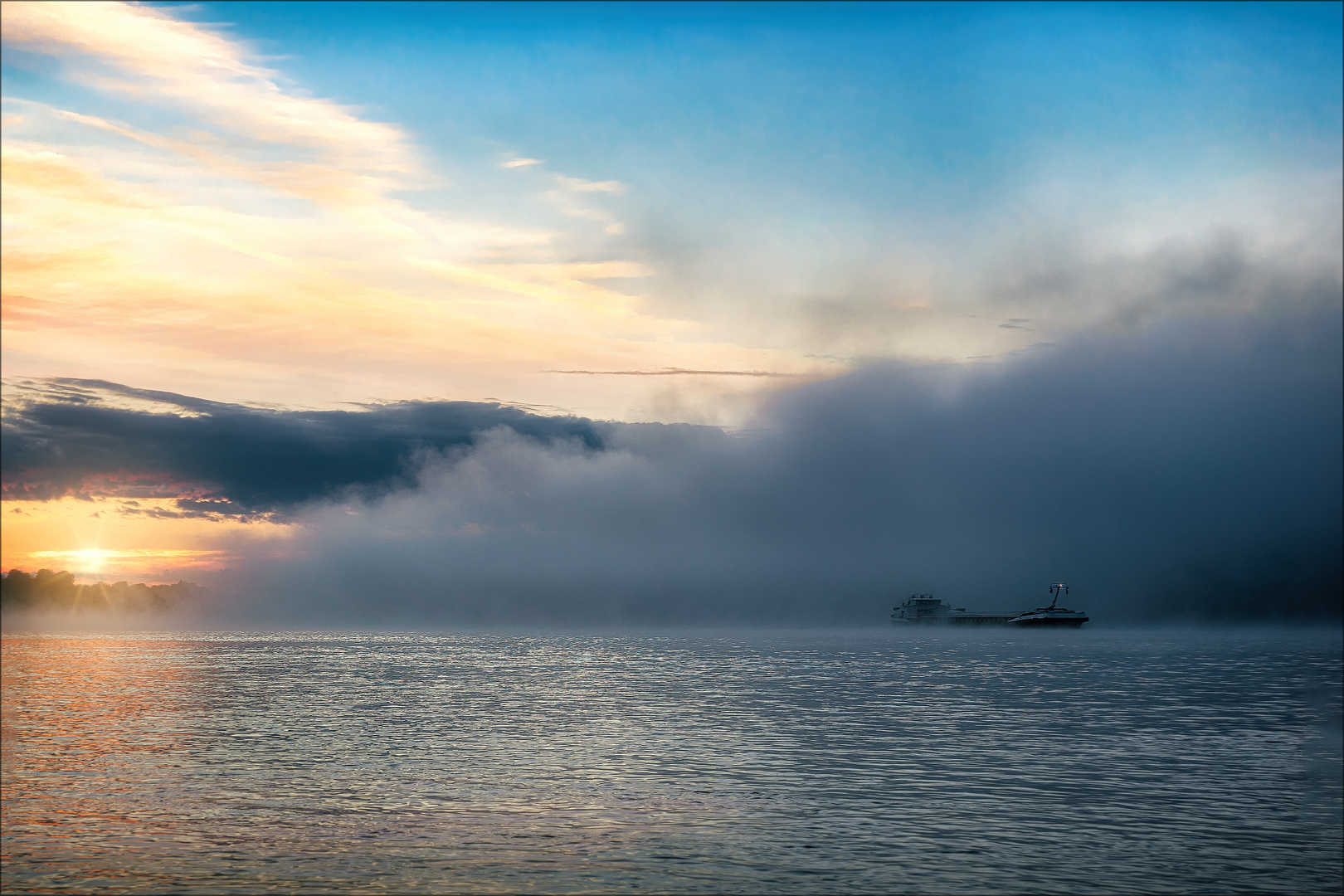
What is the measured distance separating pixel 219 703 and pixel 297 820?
60601 mm

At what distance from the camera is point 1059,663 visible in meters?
179

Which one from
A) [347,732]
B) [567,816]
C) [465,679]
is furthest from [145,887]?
[465,679]

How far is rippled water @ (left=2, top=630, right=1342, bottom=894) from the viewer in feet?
104

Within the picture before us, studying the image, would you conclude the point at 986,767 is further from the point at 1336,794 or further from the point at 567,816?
the point at 567,816

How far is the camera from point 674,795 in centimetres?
4453

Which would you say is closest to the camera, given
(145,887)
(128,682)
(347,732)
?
(145,887)

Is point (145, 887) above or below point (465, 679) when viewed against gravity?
above

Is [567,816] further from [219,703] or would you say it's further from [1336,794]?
[219,703]

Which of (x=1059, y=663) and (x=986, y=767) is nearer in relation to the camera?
(x=986, y=767)

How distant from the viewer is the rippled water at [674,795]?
31594mm

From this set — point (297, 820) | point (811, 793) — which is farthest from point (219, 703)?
point (811, 793)

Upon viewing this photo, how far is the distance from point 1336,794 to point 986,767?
1502 centimetres

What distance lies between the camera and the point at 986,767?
52531 millimetres

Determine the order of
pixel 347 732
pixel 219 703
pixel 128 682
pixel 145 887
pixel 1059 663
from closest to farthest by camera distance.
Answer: pixel 145 887 → pixel 347 732 → pixel 219 703 → pixel 128 682 → pixel 1059 663
